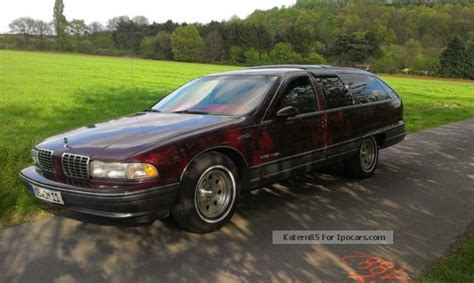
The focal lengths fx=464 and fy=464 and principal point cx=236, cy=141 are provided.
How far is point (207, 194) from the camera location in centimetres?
442

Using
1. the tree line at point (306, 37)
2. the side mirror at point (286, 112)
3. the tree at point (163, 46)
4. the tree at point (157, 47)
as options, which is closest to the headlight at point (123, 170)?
the side mirror at point (286, 112)

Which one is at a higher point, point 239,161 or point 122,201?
point 239,161

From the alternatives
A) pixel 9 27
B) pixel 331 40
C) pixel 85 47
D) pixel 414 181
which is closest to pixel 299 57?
pixel 331 40

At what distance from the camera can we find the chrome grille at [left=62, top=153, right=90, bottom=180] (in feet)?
13.0

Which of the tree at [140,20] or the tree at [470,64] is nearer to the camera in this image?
the tree at [470,64]

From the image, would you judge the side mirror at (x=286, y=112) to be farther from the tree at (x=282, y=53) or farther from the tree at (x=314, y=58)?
the tree at (x=282, y=53)

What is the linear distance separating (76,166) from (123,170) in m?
0.48

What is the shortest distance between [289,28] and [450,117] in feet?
306

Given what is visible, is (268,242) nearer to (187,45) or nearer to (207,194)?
(207,194)

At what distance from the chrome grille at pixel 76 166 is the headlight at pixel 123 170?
0.09 meters

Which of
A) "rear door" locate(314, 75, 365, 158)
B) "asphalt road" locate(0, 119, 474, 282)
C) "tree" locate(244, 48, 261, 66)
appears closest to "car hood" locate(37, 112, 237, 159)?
"asphalt road" locate(0, 119, 474, 282)

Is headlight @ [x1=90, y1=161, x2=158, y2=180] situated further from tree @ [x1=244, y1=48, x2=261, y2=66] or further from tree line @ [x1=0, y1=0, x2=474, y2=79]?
tree @ [x1=244, y1=48, x2=261, y2=66]

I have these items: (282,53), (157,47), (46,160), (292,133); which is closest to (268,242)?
(292,133)

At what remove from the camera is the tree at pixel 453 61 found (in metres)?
76.4
